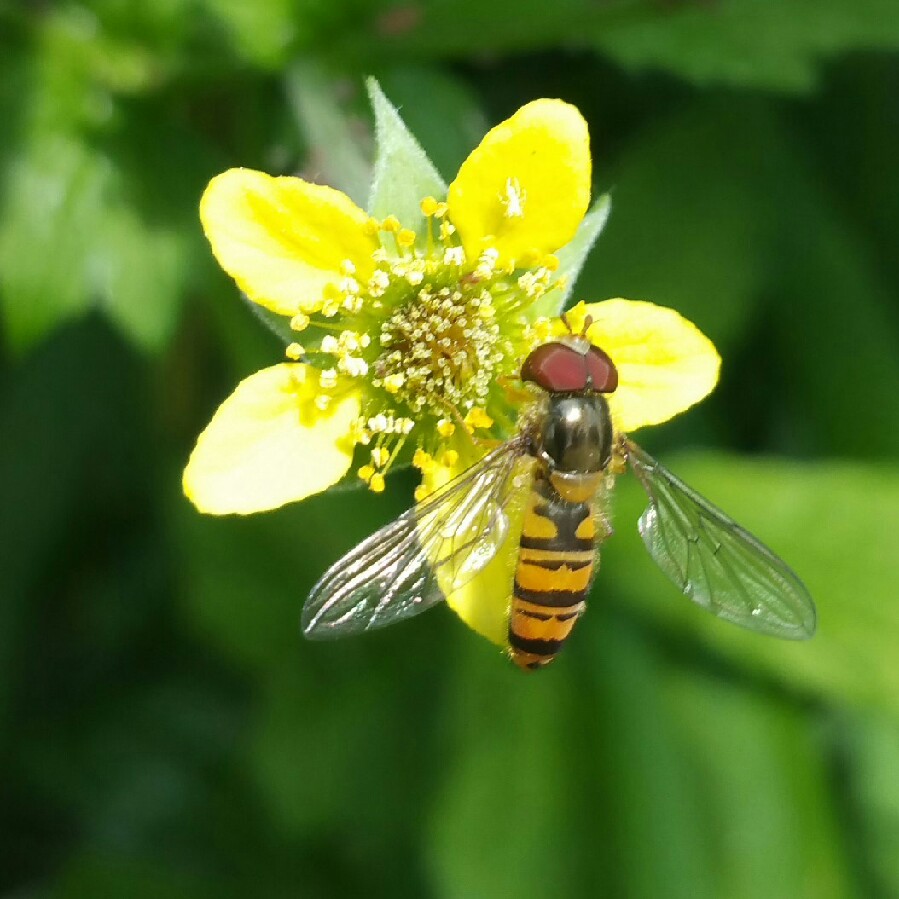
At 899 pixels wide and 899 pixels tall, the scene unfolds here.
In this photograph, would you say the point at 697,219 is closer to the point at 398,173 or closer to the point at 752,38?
the point at 752,38

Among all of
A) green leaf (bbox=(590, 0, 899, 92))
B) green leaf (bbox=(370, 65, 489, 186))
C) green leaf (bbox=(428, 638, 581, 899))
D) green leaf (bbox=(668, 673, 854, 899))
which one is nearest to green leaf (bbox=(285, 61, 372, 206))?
green leaf (bbox=(370, 65, 489, 186))

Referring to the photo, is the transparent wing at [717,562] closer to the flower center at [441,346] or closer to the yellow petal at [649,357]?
the yellow petal at [649,357]

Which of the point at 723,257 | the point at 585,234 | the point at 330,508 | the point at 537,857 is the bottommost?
the point at 537,857

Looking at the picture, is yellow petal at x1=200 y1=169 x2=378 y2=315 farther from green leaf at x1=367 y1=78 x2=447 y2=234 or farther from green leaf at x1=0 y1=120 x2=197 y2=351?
green leaf at x1=0 y1=120 x2=197 y2=351

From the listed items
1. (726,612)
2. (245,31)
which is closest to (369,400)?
(726,612)

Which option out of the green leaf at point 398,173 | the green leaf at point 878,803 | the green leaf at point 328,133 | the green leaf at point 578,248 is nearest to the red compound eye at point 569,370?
the green leaf at point 578,248

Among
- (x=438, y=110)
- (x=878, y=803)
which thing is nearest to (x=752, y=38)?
(x=438, y=110)

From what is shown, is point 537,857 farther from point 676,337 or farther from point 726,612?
point 676,337

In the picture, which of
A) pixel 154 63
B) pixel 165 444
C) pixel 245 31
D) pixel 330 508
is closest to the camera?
pixel 245 31
